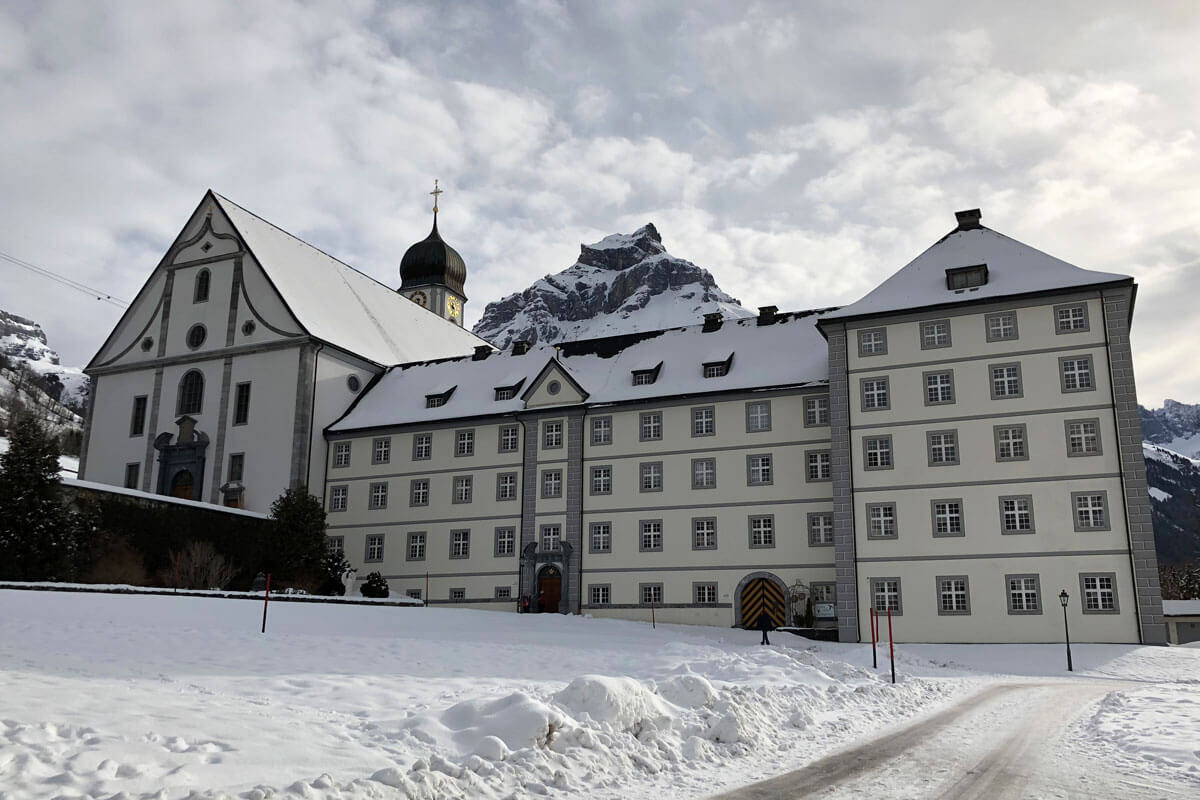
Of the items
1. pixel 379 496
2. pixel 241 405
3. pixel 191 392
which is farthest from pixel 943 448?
pixel 191 392

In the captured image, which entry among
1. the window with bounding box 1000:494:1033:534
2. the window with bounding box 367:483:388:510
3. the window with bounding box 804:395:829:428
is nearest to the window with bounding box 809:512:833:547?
the window with bounding box 804:395:829:428

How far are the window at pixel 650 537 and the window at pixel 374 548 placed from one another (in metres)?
12.3

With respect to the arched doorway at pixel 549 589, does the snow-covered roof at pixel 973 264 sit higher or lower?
higher

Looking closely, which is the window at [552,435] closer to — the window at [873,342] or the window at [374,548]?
the window at [374,548]

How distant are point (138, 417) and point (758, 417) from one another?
1198 inches

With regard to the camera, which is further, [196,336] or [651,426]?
[196,336]

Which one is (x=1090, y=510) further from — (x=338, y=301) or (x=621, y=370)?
(x=338, y=301)

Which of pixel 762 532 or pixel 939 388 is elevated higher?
pixel 939 388

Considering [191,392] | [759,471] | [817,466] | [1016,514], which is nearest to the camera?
[1016,514]

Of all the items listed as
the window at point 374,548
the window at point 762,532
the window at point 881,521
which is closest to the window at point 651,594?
the window at point 762,532

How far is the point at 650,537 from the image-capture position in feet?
132

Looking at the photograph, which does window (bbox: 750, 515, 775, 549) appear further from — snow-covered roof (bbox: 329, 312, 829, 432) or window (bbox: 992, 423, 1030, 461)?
window (bbox: 992, 423, 1030, 461)

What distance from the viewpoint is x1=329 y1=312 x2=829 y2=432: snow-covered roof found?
4069 centimetres

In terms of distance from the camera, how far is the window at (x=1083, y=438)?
108 feet
